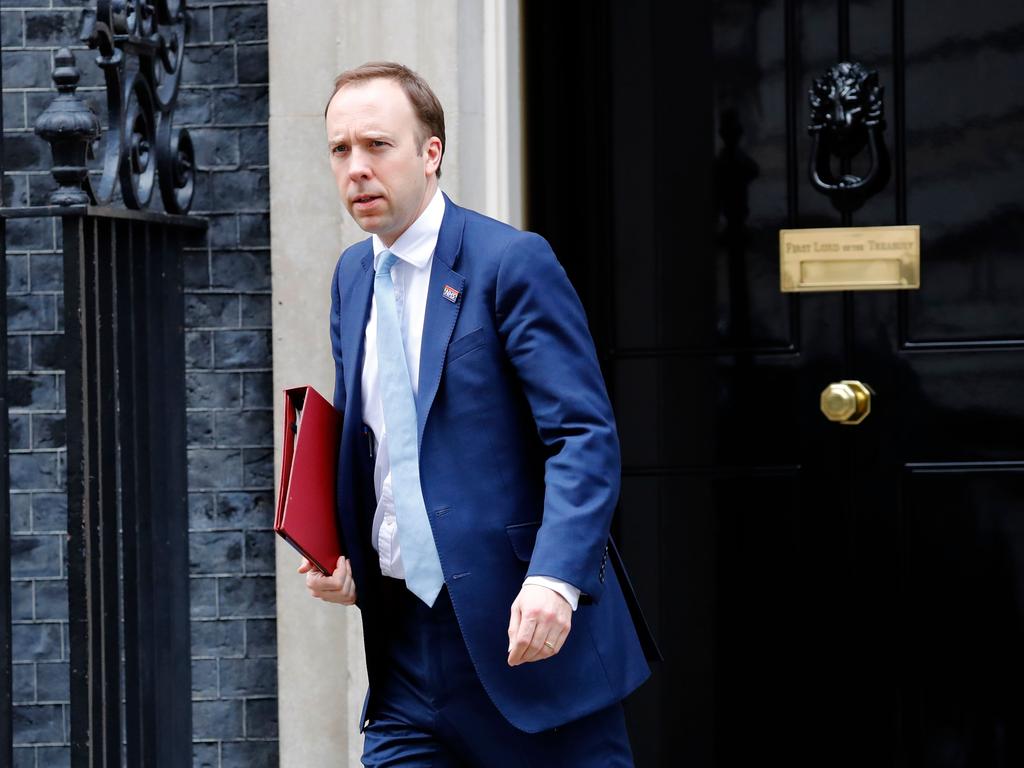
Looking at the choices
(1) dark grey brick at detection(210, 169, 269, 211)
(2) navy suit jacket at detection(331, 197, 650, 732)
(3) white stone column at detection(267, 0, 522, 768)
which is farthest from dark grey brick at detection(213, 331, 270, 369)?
(2) navy suit jacket at detection(331, 197, 650, 732)

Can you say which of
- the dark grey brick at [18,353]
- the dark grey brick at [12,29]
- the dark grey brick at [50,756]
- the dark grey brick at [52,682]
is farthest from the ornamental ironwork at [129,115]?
the dark grey brick at [50,756]

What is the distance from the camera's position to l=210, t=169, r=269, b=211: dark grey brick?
178 inches

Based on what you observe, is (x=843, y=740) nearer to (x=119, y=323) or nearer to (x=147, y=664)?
(x=147, y=664)

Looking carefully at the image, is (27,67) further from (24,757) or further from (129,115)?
(24,757)

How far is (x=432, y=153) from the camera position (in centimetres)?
287

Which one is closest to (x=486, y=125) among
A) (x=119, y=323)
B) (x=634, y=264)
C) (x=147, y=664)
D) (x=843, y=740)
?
(x=634, y=264)

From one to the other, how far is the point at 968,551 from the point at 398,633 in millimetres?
2040

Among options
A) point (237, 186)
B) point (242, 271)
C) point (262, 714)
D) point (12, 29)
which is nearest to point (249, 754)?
point (262, 714)

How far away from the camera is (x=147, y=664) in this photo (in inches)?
156

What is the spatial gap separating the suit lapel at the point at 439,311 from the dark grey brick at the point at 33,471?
2.12 m

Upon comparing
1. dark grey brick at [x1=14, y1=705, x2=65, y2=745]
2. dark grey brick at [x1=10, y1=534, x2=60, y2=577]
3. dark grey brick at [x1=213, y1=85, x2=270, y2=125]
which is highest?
dark grey brick at [x1=213, y1=85, x2=270, y2=125]

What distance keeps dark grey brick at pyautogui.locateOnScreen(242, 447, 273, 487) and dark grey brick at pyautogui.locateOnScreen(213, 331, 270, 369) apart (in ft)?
0.80

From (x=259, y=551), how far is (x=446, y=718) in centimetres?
177

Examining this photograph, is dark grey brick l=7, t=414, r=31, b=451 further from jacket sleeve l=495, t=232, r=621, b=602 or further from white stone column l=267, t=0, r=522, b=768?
jacket sleeve l=495, t=232, r=621, b=602
